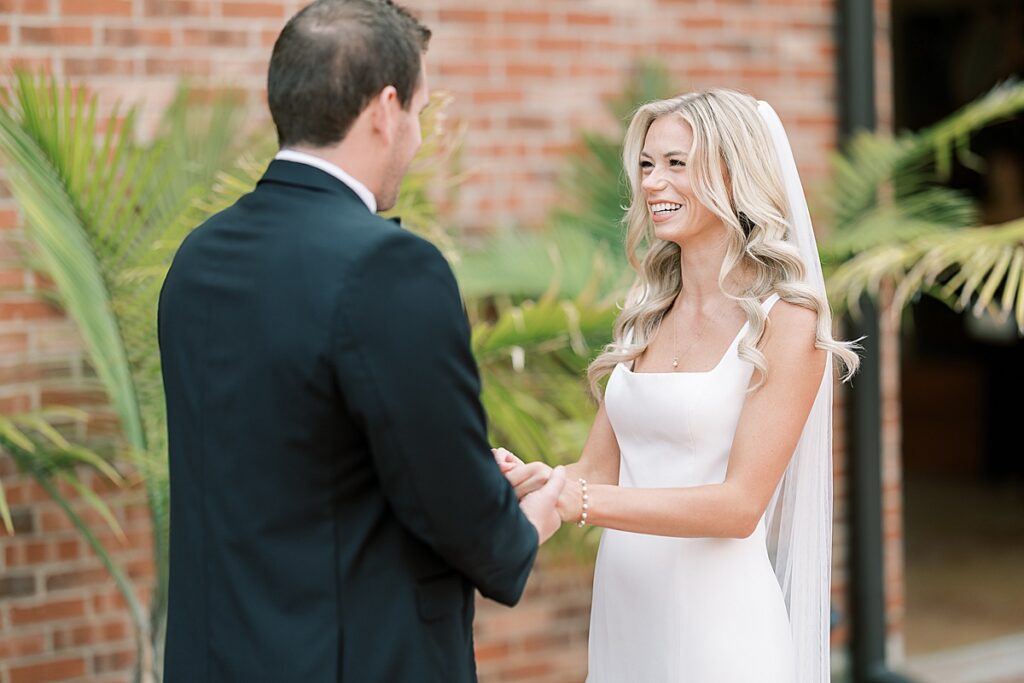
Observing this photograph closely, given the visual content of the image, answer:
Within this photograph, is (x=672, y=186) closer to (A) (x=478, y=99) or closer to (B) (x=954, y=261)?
(B) (x=954, y=261)

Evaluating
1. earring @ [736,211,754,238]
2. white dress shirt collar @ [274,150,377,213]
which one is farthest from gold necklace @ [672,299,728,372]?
white dress shirt collar @ [274,150,377,213]

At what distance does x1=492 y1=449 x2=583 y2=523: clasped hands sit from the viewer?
80.9 inches

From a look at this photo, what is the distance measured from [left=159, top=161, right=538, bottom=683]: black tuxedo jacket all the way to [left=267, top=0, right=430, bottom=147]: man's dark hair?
0.24ft

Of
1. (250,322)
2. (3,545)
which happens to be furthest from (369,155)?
(3,545)

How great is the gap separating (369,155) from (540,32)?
2465 millimetres

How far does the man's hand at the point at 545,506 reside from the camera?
1.95m

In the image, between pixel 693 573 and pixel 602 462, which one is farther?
pixel 602 462

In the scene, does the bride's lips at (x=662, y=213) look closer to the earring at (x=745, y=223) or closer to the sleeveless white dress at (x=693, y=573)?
the earring at (x=745, y=223)

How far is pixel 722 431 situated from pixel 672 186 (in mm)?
482

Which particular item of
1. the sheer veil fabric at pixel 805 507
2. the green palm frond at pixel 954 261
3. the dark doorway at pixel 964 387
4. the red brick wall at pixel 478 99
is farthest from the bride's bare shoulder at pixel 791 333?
the dark doorway at pixel 964 387

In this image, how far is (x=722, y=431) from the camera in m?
2.36

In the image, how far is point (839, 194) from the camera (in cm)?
386

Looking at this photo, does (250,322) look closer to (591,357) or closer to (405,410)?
(405,410)

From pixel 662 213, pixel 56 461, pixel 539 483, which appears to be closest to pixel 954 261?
pixel 662 213
